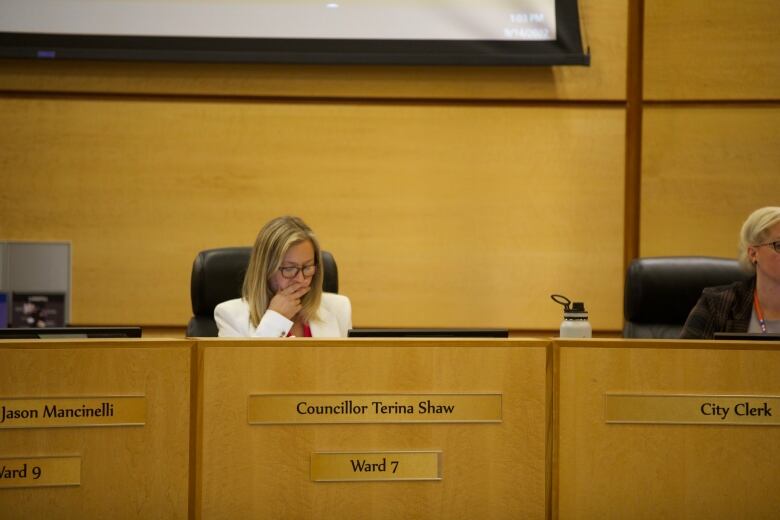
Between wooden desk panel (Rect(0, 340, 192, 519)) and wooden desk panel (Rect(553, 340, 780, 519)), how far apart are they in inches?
28.3

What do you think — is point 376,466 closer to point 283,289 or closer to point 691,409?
point 691,409

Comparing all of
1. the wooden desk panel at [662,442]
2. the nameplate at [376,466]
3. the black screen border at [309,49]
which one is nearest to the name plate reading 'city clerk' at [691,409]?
the wooden desk panel at [662,442]

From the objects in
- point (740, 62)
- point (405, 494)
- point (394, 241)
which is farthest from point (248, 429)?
point (740, 62)

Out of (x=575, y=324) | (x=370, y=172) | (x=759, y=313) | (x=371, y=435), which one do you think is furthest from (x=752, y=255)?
(x=371, y=435)

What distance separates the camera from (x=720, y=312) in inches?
104

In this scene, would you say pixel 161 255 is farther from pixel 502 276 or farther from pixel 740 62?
pixel 740 62

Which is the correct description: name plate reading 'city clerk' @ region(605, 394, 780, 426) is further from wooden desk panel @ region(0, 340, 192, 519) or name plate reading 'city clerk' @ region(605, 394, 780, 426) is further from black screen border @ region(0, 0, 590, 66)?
black screen border @ region(0, 0, 590, 66)

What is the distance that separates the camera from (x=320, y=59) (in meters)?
3.55

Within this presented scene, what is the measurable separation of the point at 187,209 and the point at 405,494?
2288mm

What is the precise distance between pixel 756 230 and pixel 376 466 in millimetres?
1692

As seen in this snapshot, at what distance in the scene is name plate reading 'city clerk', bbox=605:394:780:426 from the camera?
5.33 feet

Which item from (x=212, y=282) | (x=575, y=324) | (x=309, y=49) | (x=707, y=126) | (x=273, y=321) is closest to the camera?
(x=575, y=324)

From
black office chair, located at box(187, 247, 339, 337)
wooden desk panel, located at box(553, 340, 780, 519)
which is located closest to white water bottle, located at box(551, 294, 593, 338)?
wooden desk panel, located at box(553, 340, 780, 519)

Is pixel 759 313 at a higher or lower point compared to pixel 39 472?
higher
